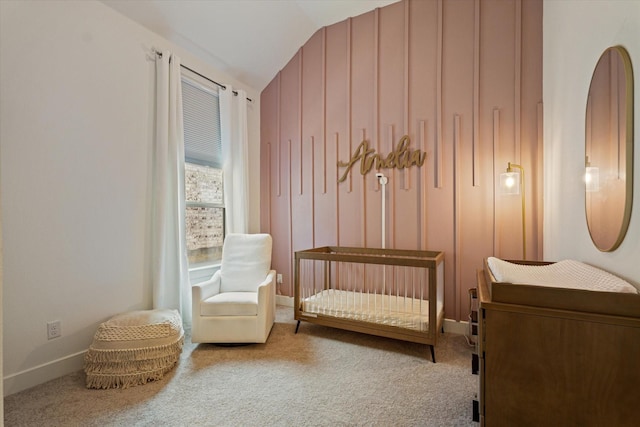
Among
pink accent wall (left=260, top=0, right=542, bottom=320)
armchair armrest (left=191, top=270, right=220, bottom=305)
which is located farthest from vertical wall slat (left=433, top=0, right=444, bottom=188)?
armchair armrest (left=191, top=270, right=220, bottom=305)

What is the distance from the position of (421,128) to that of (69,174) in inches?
116

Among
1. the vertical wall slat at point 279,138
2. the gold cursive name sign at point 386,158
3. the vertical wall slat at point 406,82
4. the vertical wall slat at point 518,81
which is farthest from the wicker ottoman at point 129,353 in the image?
the vertical wall slat at point 518,81

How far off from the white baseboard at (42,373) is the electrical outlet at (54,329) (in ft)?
0.57

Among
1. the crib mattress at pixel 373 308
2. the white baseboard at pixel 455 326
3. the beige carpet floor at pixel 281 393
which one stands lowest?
the beige carpet floor at pixel 281 393

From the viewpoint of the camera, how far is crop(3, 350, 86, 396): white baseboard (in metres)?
1.87

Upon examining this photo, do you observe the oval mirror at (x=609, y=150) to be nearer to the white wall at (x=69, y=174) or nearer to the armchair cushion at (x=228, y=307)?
the armchair cushion at (x=228, y=307)

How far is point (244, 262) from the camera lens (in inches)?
117

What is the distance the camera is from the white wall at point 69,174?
1912 millimetres

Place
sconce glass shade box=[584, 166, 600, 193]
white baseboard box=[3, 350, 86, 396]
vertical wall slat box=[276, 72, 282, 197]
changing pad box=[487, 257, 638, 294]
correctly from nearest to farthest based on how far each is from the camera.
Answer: changing pad box=[487, 257, 638, 294]
sconce glass shade box=[584, 166, 600, 193]
white baseboard box=[3, 350, 86, 396]
vertical wall slat box=[276, 72, 282, 197]

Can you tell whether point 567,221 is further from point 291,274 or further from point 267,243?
point 291,274

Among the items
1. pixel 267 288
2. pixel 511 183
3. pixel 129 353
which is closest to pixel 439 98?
pixel 511 183

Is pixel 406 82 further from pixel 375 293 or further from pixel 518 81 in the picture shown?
pixel 375 293

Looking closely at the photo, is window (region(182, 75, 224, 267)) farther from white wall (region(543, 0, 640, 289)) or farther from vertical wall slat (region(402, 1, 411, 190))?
white wall (region(543, 0, 640, 289))

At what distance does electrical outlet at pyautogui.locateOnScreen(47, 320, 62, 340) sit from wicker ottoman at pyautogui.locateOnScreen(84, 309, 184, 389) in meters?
0.32
